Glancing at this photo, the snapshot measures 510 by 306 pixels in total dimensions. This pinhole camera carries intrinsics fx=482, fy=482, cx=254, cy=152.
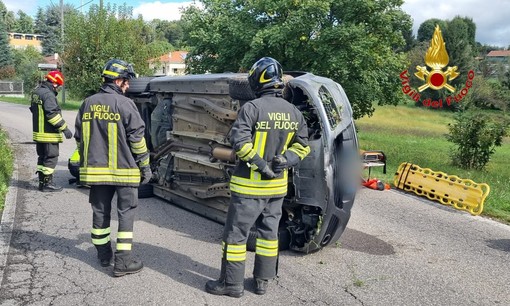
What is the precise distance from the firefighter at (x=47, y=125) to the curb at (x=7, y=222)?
54cm

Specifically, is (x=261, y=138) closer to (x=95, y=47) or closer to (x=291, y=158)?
(x=291, y=158)

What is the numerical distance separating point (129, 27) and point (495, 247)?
26.3m

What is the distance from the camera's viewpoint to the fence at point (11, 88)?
44719mm

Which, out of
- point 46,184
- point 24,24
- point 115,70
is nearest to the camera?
point 115,70

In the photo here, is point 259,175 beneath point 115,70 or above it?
beneath

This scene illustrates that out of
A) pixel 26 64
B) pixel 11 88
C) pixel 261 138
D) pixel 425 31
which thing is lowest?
pixel 11 88

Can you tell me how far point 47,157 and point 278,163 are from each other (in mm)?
5010

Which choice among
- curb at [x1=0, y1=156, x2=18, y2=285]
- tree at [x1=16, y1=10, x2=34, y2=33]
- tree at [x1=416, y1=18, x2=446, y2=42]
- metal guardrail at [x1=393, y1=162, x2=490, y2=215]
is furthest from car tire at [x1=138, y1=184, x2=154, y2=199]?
tree at [x1=16, y1=10, x2=34, y2=33]

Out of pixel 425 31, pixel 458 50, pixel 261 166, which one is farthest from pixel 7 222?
pixel 425 31

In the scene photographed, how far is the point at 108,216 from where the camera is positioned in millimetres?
4793

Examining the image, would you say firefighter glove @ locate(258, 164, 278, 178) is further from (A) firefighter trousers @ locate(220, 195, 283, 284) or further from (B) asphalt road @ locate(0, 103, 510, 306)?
(B) asphalt road @ locate(0, 103, 510, 306)

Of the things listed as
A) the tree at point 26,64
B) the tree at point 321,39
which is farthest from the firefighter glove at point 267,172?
the tree at point 26,64

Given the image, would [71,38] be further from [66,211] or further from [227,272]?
[227,272]

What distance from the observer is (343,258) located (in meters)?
5.27
